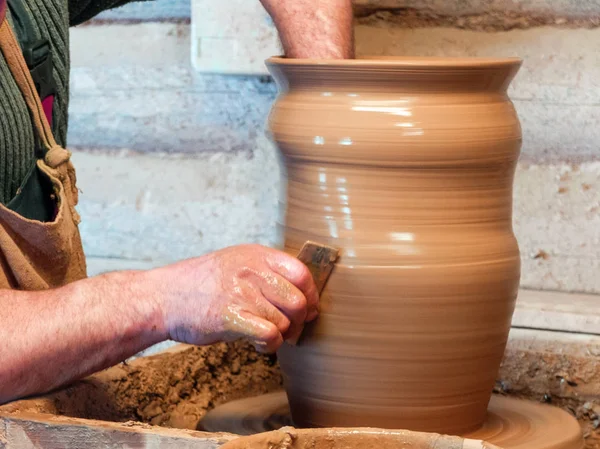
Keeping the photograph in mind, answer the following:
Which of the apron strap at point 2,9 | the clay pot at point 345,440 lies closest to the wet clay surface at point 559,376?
the clay pot at point 345,440

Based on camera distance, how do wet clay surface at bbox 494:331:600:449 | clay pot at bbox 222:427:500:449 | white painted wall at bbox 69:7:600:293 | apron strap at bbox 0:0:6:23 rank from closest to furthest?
clay pot at bbox 222:427:500:449 → apron strap at bbox 0:0:6:23 → wet clay surface at bbox 494:331:600:449 → white painted wall at bbox 69:7:600:293

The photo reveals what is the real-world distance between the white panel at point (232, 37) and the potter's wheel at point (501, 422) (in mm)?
679

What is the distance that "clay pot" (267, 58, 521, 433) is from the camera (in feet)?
3.48

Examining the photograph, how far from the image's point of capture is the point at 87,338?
3.44 feet

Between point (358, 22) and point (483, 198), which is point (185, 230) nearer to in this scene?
point (358, 22)

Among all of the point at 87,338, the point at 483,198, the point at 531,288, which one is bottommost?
the point at 531,288

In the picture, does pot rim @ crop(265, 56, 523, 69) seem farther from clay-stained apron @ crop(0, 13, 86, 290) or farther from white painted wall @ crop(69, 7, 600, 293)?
white painted wall @ crop(69, 7, 600, 293)

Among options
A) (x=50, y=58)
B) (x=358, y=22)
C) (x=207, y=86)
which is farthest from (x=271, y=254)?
(x=207, y=86)

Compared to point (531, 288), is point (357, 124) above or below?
above

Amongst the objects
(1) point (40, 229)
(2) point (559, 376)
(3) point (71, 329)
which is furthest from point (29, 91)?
(2) point (559, 376)

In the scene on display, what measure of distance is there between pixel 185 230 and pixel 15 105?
0.82 metres

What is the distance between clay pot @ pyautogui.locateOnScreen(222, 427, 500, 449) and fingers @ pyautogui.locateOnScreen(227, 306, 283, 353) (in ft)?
0.47

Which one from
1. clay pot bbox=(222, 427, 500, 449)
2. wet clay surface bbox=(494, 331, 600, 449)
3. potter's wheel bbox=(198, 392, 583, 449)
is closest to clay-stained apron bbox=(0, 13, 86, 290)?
potter's wheel bbox=(198, 392, 583, 449)

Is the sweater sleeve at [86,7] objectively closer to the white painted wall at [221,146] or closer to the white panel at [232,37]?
the white panel at [232,37]
